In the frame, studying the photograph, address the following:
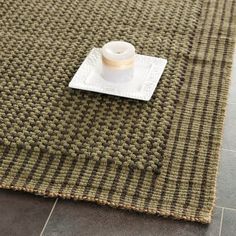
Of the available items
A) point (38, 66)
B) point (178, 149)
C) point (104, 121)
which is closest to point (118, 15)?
point (38, 66)

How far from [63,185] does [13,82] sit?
40 centimetres

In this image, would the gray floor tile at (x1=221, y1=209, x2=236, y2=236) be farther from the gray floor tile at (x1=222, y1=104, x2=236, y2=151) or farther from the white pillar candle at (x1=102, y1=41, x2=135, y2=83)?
the white pillar candle at (x1=102, y1=41, x2=135, y2=83)

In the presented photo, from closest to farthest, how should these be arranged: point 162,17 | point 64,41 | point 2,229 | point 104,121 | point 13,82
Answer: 1. point 2,229
2. point 104,121
3. point 13,82
4. point 64,41
5. point 162,17

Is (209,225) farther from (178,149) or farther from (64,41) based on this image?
(64,41)

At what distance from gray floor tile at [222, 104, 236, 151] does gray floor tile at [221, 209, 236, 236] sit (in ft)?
0.66

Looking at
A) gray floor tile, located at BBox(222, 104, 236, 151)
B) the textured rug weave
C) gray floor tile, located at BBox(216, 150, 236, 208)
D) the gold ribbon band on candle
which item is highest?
the gold ribbon band on candle

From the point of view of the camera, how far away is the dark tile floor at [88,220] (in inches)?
42.9

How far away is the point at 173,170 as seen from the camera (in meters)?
1.22

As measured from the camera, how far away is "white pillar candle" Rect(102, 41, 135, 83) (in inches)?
55.0

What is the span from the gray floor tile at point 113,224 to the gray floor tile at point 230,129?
21 cm

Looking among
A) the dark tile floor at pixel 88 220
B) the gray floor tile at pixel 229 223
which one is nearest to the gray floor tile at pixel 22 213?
the dark tile floor at pixel 88 220

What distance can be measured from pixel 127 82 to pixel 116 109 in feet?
0.33

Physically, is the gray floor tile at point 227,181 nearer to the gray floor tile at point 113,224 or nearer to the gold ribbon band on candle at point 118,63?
the gray floor tile at point 113,224

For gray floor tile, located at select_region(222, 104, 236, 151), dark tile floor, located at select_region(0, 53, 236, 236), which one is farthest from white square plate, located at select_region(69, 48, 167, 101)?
dark tile floor, located at select_region(0, 53, 236, 236)
